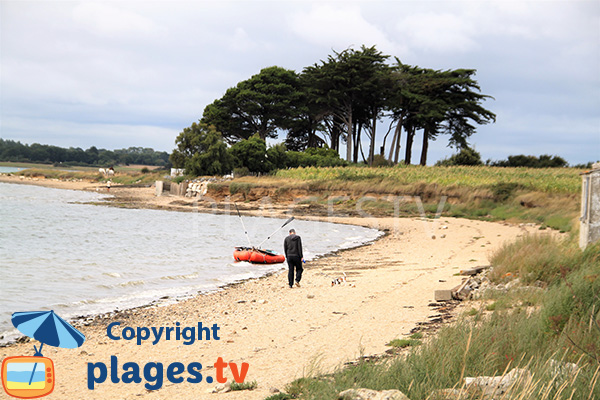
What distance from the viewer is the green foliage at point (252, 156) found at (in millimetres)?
51281

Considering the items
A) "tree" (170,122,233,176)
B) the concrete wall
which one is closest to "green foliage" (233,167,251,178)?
"tree" (170,122,233,176)

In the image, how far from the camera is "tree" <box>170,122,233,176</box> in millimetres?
49750

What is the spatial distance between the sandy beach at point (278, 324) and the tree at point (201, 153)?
113 feet

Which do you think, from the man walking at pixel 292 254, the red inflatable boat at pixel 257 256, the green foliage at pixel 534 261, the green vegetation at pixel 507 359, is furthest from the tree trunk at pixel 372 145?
the green vegetation at pixel 507 359

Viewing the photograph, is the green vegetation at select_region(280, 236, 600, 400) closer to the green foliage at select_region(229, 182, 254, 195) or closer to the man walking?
the man walking

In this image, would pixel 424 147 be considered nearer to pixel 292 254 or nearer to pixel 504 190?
pixel 504 190

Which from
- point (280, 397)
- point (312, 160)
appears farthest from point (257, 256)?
point (312, 160)

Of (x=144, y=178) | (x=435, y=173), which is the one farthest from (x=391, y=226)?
(x=144, y=178)

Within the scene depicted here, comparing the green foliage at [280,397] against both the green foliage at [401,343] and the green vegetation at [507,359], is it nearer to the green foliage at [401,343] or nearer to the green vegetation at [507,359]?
the green vegetation at [507,359]

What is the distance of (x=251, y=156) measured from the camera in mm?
51594

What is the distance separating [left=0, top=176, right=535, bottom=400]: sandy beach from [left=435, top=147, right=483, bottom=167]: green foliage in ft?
118

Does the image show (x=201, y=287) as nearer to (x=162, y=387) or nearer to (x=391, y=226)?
(x=162, y=387)

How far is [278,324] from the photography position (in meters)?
9.27

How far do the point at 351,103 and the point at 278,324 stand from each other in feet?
168
